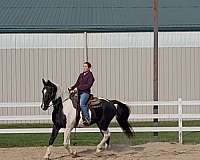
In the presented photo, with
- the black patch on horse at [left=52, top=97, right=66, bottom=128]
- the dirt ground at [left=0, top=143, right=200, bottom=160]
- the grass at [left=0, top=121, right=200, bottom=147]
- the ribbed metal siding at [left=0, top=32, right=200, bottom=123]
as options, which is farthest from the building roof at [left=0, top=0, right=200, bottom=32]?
the black patch on horse at [left=52, top=97, right=66, bottom=128]

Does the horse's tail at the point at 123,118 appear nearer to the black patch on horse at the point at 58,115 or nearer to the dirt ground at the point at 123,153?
the dirt ground at the point at 123,153

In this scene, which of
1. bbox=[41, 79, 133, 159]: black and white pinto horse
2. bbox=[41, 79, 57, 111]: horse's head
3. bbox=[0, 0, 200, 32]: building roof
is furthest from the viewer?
bbox=[0, 0, 200, 32]: building roof

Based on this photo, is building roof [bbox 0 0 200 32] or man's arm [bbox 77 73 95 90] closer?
man's arm [bbox 77 73 95 90]

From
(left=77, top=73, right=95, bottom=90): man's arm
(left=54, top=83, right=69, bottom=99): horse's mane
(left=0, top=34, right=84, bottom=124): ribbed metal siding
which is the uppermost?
(left=0, top=34, right=84, bottom=124): ribbed metal siding

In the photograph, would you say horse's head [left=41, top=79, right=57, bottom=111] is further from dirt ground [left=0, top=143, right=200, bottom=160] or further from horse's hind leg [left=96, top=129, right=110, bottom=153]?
horse's hind leg [left=96, top=129, right=110, bottom=153]

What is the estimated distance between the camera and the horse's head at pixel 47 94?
1461cm

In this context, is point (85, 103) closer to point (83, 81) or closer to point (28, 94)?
point (83, 81)

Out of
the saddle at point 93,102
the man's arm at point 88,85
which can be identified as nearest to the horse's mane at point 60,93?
the man's arm at point 88,85

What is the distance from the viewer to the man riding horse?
1526 cm

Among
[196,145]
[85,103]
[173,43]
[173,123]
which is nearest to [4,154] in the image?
[85,103]

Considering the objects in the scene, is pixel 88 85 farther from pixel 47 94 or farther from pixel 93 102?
pixel 47 94

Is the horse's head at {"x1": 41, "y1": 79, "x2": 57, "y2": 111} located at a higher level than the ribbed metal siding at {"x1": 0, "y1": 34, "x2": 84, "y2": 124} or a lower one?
lower

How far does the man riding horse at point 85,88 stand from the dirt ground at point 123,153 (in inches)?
41.7

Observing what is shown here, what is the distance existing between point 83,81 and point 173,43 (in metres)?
14.4
